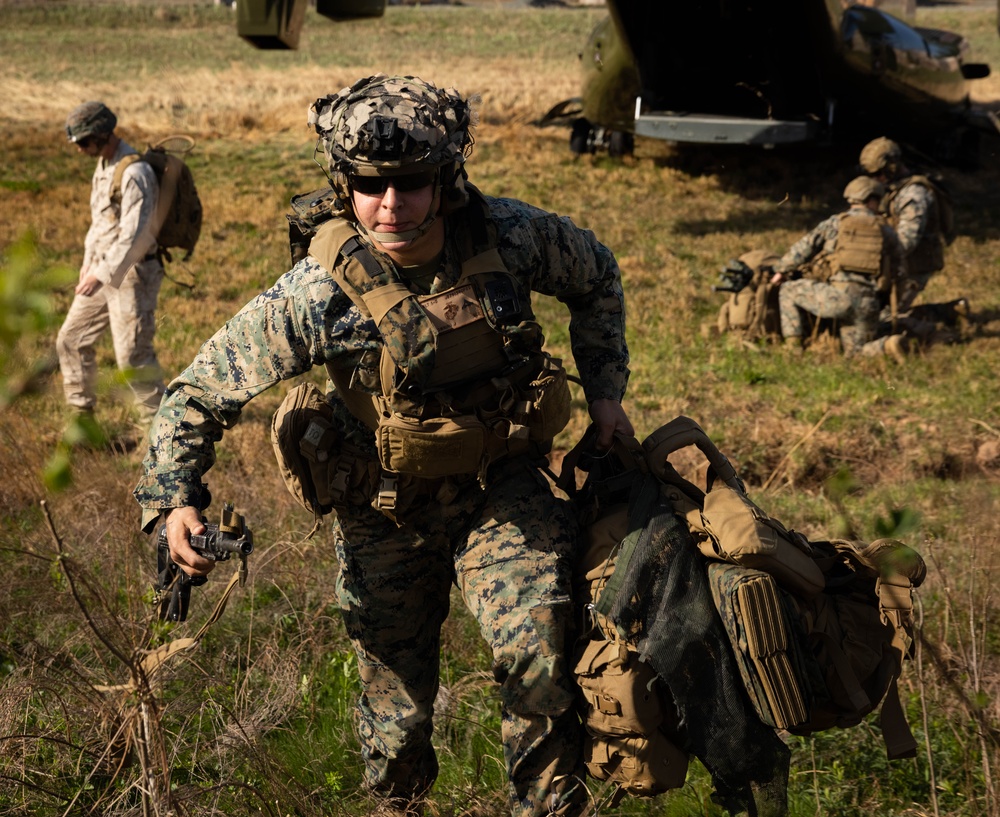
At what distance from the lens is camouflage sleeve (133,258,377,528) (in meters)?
2.97

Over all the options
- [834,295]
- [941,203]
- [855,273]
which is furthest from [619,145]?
[834,295]

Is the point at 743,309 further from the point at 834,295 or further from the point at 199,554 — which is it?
the point at 199,554

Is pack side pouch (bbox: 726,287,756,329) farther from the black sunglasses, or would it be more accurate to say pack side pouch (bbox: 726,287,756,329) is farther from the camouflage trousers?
the black sunglasses

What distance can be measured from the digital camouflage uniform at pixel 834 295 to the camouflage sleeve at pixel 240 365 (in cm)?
562

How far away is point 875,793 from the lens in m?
3.32

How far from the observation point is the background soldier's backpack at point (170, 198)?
6746mm

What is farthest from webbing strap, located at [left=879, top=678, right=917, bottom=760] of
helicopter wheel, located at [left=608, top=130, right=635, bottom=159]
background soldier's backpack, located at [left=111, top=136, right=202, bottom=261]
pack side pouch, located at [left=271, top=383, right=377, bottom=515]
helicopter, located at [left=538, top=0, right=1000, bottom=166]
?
helicopter wheel, located at [left=608, top=130, right=635, bottom=159]

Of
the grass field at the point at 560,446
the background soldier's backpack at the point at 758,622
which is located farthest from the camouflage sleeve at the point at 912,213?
the background soldier's backpack at the point at 758,622

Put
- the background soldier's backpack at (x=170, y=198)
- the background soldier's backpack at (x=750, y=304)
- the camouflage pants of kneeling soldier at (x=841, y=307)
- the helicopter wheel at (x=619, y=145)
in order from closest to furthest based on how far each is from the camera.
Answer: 1. the background soldier's backpack at (x=170, y=198)
2. the camouflage pants of kneeling soldier at (x=841, y=307)
3. the background soldier's backpack at (x=750, y=304)
4. the helicopter wheel at (x=619, y=145)

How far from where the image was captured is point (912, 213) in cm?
815

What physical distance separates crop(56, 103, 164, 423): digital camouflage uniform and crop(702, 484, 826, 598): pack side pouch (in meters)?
4.56

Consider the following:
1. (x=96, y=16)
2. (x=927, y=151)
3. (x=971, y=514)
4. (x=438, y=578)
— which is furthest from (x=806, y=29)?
(x=96, y=16)

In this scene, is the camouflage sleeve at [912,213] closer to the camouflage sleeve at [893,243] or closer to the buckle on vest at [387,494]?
the camouflage sleeve at [893,243]

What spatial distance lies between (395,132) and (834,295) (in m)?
5.65
